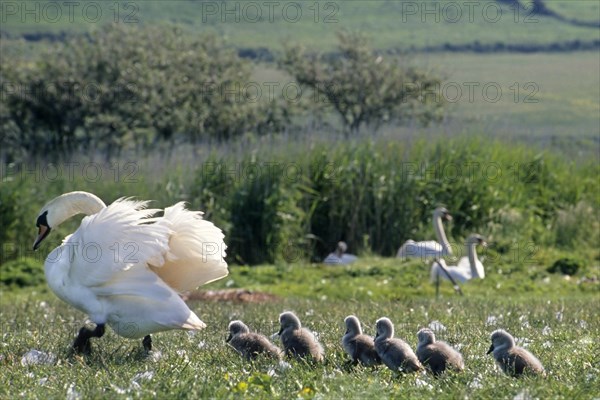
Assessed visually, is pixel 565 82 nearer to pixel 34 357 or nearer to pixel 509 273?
pixel 509 273

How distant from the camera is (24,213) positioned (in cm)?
2052

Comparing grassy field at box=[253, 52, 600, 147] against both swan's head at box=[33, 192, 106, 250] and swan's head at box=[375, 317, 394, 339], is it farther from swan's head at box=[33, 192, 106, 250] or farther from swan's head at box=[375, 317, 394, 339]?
swan's head at box=[375, 317, 394, 339]

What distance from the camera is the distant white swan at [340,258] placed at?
19172 mm

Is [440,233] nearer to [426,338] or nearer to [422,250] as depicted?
[422,250]

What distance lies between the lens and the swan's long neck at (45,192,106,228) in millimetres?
10156

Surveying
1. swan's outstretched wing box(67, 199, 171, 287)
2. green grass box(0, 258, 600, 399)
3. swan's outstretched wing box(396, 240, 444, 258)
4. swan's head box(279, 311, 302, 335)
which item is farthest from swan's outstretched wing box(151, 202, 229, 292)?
swan's outstretched wing box(396, 240, 444, 258)

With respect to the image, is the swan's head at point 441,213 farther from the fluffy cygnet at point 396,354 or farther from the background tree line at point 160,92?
the background tree line at point 160,92

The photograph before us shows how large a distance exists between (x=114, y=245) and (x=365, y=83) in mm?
34394

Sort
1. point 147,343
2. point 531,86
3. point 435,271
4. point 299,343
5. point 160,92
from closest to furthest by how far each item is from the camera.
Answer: point 299,343 → point 147,343 → point 435,271 → point 160,92 → point 531,86

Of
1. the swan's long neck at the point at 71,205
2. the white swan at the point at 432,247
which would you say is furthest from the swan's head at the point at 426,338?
the white swan at the point at 432,247

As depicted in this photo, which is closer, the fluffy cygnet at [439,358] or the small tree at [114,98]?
the fluffy cygnet at [439,358]

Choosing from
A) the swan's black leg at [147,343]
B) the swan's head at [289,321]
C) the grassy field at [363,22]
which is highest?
the swan's head at [289,321]

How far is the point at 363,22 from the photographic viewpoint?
116m

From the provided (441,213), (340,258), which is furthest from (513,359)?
(441,213)
